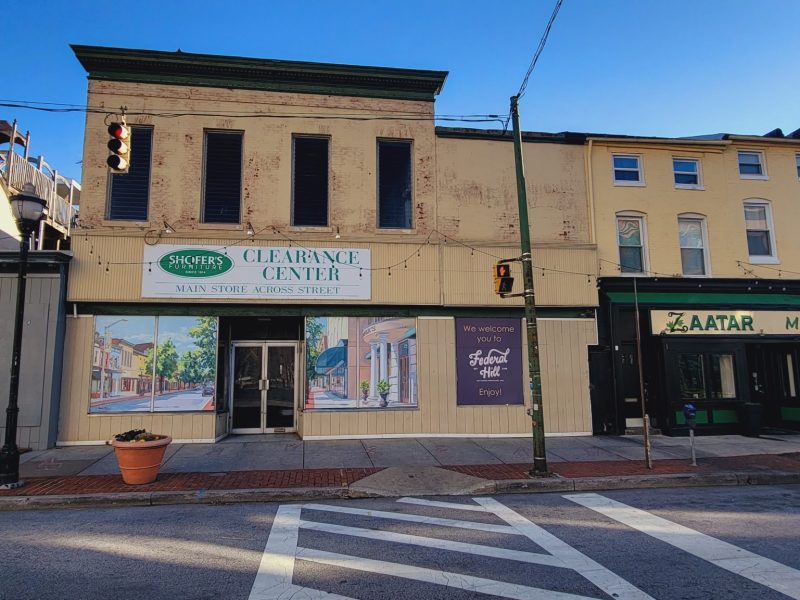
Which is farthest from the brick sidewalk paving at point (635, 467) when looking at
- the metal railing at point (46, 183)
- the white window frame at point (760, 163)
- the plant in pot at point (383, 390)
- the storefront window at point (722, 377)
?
the metal railing at point (46, 183)

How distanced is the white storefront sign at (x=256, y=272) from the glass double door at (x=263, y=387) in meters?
1.82

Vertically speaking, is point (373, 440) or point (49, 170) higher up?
point (49, 170)

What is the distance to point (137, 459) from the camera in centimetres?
846

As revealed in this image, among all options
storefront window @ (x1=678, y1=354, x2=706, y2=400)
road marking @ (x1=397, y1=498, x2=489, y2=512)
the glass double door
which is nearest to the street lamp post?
the glass double door

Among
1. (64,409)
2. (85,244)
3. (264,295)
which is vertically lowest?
(64,409)

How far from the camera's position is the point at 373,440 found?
12602 millimetres

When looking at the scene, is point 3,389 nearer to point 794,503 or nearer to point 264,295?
point 264,295

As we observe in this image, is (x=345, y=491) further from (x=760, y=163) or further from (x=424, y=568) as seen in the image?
(x=760, y=163)

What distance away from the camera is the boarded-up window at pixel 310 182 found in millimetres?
13508

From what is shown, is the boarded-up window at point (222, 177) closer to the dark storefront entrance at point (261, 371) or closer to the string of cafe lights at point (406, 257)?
the string of cafe lights at point (406, 257)

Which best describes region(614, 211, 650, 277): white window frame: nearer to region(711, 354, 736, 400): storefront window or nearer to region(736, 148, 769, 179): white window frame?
region(711, 354, 736, 400): storefront window

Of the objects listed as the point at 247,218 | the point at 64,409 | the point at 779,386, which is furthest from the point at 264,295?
→ the point at 779,386

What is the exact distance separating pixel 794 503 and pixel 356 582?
694cm

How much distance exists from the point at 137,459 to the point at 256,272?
5383 millimetres
